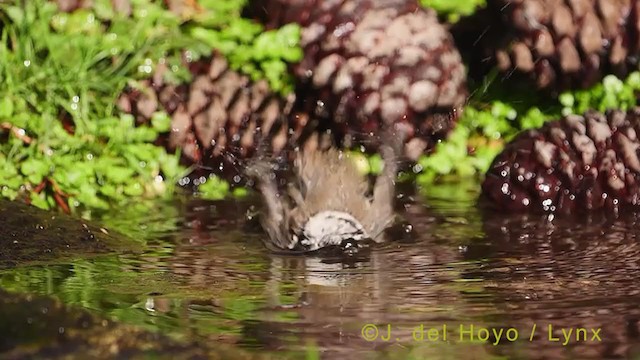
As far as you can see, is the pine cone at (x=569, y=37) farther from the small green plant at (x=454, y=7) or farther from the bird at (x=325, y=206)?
the bird at (x=325, y=206)

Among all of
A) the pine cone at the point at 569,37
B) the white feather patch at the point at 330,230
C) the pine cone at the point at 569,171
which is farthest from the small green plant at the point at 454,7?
the white feather patch at the point at 330,230

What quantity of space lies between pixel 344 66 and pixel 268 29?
18.5 inches

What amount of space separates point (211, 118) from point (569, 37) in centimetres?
140

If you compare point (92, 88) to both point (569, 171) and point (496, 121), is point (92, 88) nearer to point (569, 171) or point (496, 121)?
point (496, 121)

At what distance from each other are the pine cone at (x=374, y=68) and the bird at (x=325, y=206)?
0.47 metres

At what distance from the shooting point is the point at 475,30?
5.40 m

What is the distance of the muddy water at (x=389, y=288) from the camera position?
9.21ft

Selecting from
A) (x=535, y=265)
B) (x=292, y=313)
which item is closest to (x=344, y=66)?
(x=535, y=265)

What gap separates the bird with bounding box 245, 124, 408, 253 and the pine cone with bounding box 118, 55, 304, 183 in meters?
0.60

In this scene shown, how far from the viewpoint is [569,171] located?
14.7 ft

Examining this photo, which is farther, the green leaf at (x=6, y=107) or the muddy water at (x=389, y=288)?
the green leaf at (x=6, y=107)

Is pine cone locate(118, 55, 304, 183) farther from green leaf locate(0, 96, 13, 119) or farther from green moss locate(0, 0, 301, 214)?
green leaf locate(0, 96, 13, 119)

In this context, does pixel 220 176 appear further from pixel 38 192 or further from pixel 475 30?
pixel 475 30

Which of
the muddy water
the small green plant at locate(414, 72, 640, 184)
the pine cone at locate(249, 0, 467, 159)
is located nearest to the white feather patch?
the muddy water
